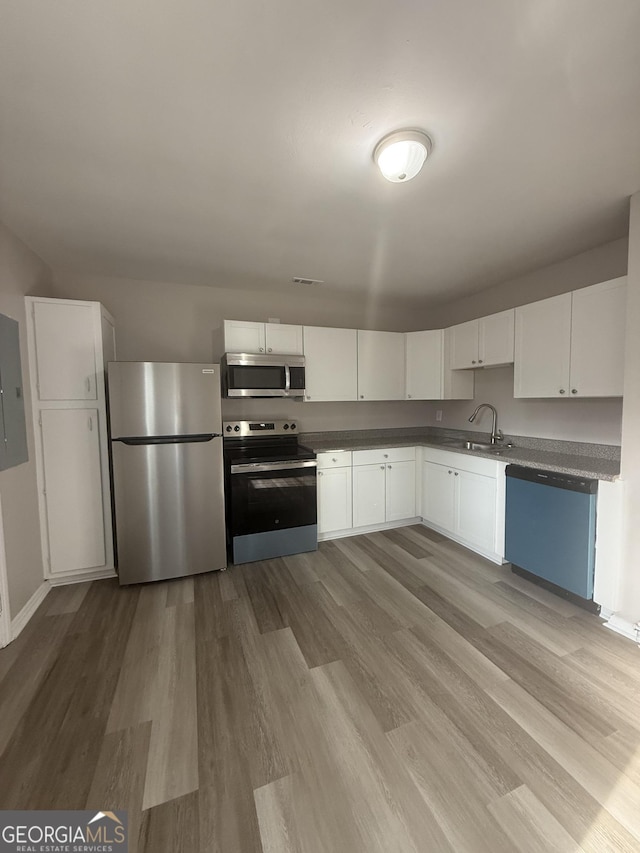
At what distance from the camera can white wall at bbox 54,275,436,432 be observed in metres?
3.11

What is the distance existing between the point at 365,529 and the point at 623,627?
6.60ft

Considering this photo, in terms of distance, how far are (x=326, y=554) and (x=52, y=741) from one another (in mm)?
2018

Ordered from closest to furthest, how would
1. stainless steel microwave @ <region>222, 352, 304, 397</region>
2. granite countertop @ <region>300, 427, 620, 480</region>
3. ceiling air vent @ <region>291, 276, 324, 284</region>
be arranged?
1. granite countertop @ <region>300, 427, 620, 480</region>
2. stainless steel microwave @ <region>222, 352, 304, 397</region>
3. ceiling air vent @ <region>291, 276, 324, 284</region>

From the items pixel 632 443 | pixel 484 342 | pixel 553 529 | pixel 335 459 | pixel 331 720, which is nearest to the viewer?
pixel 331 720

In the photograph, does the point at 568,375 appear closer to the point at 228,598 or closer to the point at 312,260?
the point at 312,260

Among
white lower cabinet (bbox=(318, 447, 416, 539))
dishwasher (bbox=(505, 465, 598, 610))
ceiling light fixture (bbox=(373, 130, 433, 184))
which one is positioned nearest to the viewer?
ceiling light fixture (bbox=(373, 130, 433, 184))

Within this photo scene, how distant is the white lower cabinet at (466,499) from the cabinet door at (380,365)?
78 cm

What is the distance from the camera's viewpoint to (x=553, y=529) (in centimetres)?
232

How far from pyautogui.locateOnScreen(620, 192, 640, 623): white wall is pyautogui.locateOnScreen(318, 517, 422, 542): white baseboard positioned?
1.88 m

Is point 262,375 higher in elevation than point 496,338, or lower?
lower

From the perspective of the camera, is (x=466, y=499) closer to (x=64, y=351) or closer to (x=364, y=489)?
(x=364, y=489)

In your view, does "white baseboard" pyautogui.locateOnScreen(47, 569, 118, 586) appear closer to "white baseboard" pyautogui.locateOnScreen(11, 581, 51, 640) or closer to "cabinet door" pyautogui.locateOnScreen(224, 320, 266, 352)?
"white baseboard" pyautogui.locateOnScreen(11, 581, 51, 640)

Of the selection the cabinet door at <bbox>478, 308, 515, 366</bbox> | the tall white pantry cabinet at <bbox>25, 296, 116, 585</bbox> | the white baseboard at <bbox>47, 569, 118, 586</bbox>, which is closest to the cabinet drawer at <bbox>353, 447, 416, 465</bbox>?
the cabinet door at <bbox>478, 308, 515, 366</bbox>

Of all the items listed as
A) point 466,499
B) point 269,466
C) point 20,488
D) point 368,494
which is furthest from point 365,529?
point 20,488
